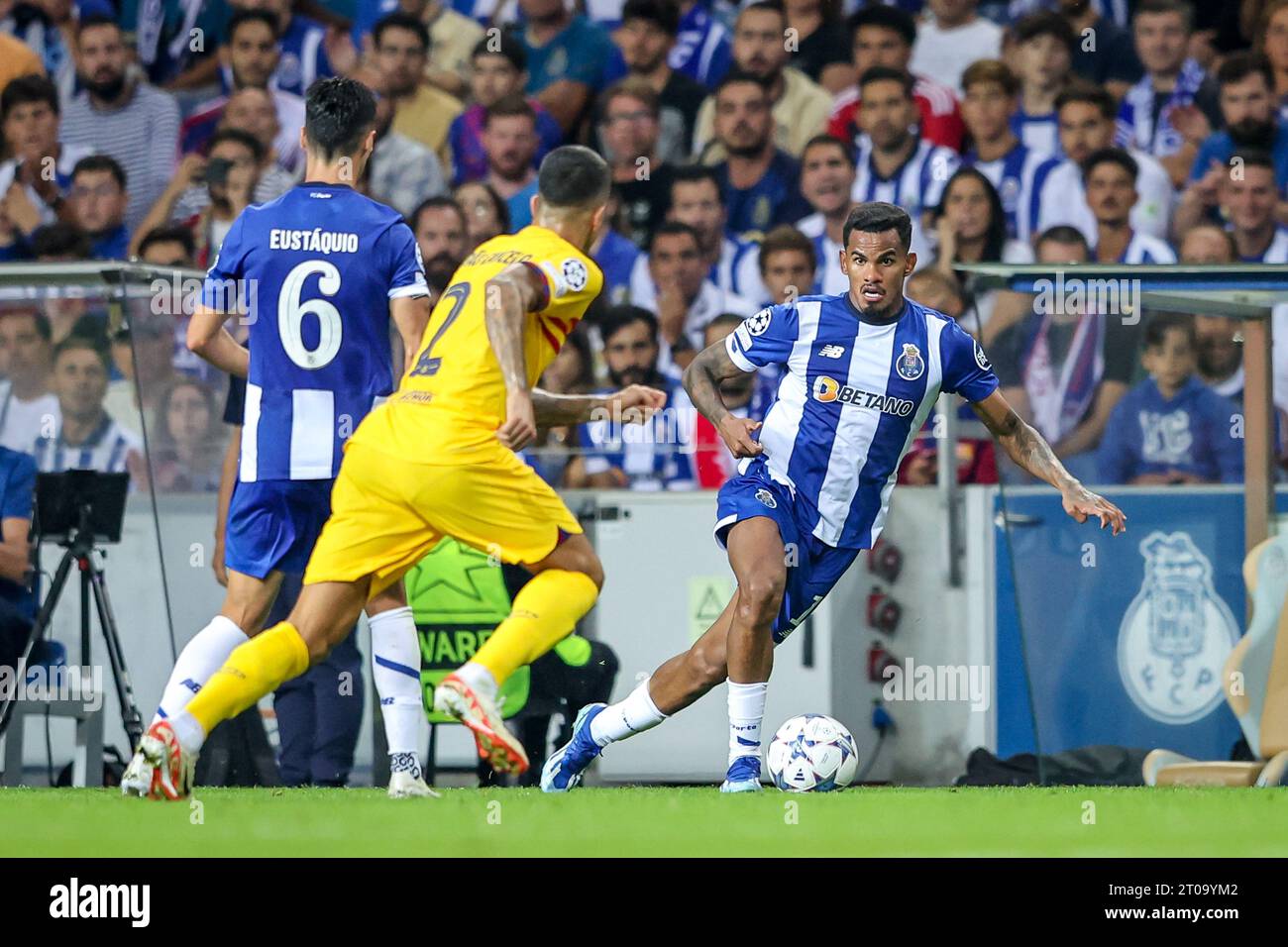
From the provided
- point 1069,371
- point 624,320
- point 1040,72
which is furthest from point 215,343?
point 1040,72

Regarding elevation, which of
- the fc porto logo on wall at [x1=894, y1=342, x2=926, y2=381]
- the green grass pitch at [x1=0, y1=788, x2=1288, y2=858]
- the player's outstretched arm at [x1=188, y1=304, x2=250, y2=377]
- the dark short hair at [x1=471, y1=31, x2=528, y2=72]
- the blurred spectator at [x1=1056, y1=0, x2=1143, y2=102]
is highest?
the dark short hair at [x1=471, y1=31, x2=528, y2=72]

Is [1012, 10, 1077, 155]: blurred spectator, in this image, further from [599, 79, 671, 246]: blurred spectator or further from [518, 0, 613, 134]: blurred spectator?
[518, 0, 613, 134]: blurred spectator

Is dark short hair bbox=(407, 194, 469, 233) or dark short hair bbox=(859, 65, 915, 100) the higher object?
dark short hair bbox=(859, 65, 915, 100)

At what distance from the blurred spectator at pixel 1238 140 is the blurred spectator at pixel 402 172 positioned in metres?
4.01

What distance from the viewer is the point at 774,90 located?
10844mm

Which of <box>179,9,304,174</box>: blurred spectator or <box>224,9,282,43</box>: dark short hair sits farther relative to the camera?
<box>224,9,282,43</box>: dark short hair

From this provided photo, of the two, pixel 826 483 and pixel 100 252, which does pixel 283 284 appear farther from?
pixel 100 252

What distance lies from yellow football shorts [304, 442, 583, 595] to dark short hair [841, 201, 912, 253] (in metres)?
1.51

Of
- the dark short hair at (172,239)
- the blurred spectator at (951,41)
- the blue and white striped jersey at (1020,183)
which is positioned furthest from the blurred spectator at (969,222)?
the dark short hair at (172,239)

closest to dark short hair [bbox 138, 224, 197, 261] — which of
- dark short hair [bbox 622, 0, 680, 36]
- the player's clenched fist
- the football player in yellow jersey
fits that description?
dark short hair [bbox 622, 0, 680, 36]

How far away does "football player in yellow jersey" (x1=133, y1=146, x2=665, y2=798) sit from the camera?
5676 millimetres

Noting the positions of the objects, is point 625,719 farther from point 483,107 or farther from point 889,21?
point 889,21

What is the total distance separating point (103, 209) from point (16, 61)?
125 centimetres

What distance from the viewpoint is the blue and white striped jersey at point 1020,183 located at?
33.8 ft
